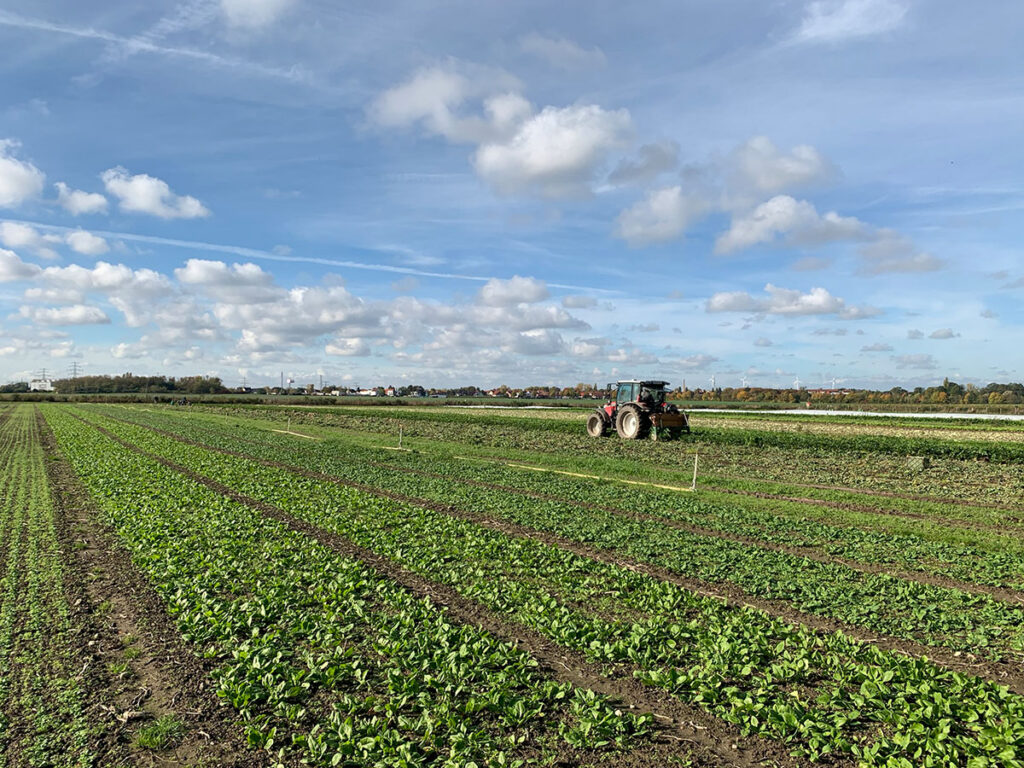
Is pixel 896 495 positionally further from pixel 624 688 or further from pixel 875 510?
pixel 624 688

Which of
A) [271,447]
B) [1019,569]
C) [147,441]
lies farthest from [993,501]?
[147,441]

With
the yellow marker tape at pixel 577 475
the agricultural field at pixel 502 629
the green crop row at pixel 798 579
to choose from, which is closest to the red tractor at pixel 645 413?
the yellow marker tape at pixel 577 475

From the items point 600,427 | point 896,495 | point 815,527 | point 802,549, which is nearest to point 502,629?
point 802,549

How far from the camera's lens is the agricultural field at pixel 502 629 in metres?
6.00

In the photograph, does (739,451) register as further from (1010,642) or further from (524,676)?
(524,676)

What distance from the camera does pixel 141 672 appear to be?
24.5 ft

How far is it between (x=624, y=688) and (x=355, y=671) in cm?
307

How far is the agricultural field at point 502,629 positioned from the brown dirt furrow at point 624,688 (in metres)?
0.04

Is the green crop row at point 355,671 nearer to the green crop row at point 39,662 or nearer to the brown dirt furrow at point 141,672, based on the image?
the brown dirt furrow at point 141,672

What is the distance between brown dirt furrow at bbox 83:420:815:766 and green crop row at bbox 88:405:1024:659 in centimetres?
399

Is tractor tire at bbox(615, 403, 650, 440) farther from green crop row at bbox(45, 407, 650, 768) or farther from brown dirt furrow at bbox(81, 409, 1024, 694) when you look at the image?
green crop row at bbox(45, 407, 650, 768)

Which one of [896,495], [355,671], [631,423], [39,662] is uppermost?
[631,423]

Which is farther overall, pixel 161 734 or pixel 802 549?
pixel 802 549

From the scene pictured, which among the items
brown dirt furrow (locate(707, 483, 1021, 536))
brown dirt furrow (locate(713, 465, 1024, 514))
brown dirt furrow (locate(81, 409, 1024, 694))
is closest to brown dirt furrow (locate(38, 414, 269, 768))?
brown dirt furrow (locate(81, 409, 1024, 694))
